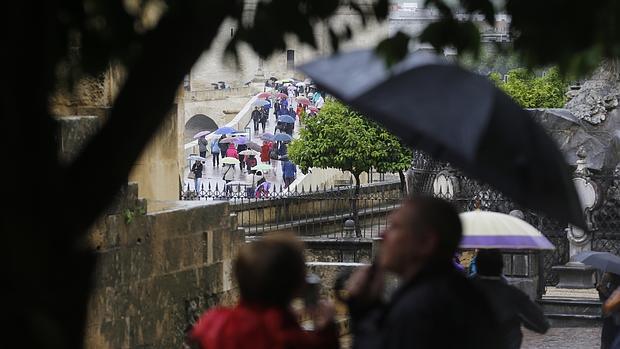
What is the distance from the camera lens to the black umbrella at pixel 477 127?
16.2 ft

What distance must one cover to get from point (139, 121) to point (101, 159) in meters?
0.15

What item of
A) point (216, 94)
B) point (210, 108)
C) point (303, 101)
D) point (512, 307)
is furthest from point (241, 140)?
point (512, 307)

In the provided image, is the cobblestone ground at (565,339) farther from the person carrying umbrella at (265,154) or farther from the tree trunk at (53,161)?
the person carrying umbrella at (265,154)

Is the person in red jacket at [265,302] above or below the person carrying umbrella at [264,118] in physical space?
below

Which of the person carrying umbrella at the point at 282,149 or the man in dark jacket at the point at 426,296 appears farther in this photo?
the person carrying umbrella at the point at 282,149

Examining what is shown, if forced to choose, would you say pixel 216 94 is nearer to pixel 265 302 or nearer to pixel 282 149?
pixel 282 149

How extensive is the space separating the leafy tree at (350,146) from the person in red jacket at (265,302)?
31.2m

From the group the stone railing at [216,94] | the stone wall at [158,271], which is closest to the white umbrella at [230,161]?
the stone railing at [216,94]

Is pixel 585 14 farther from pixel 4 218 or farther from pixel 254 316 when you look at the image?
pixel 4 218

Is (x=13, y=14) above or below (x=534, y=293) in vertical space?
above

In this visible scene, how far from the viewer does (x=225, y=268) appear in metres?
10.8

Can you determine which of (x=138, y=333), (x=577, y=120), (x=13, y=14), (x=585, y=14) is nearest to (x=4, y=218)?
(x=13, y=14)

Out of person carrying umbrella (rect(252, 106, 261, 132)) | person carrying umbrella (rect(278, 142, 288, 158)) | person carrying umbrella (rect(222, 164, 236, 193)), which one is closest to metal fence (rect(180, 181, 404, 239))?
person carrying umbrella (rect(222, 164, 236, 193))

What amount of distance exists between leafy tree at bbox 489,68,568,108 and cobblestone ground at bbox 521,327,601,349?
2239 cm
